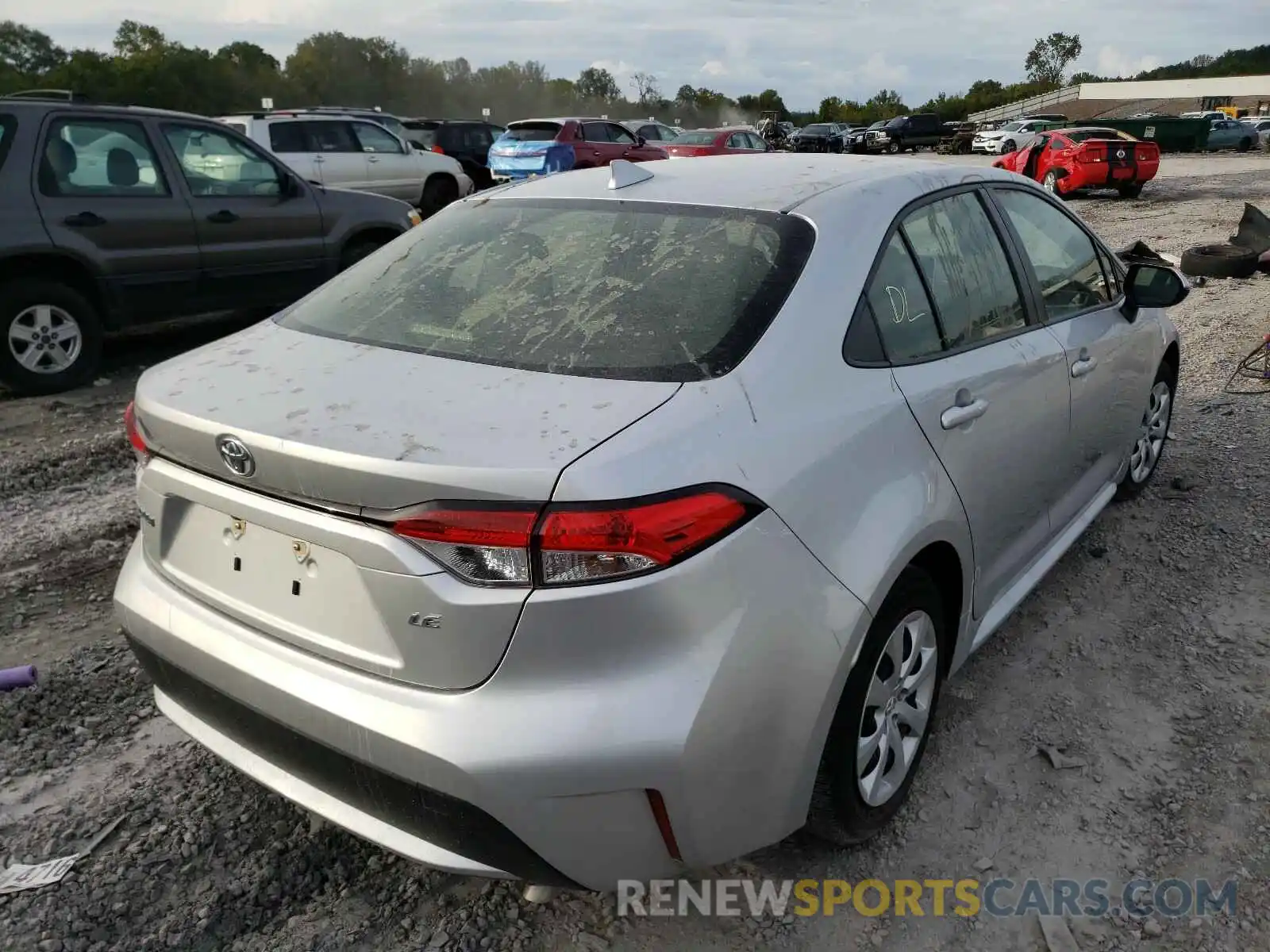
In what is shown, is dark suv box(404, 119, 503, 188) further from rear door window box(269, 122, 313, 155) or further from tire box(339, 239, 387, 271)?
tire box(339, 239, 387, 271)

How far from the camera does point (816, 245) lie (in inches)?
92.9

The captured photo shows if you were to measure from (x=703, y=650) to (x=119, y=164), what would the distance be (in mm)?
6489

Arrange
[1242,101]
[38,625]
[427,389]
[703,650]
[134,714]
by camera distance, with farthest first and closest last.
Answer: [1242,101], [38,625], [134,714], [427,389], [703,650]

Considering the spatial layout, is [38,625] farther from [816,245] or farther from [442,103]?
[442,103]

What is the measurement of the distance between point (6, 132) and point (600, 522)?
6.20 meters

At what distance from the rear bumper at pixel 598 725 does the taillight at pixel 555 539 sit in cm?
4

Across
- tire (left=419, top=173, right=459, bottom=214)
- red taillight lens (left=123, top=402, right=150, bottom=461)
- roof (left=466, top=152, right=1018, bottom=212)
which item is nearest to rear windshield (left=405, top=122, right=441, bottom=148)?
tire (left=419, top=173, right=459, bottom=214)

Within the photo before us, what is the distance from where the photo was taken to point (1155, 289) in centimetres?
387

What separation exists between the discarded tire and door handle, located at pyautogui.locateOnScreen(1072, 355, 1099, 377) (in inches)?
299

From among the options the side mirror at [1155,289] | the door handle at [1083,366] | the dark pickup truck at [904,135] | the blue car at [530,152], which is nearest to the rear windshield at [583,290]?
the door handle at [1083,366]

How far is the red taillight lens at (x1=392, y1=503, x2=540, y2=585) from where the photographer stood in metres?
1.68

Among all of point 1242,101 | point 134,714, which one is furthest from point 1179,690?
point 1242,101

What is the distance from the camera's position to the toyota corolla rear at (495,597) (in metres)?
1.71

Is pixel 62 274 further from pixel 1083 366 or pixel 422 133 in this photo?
pixel 422 133
